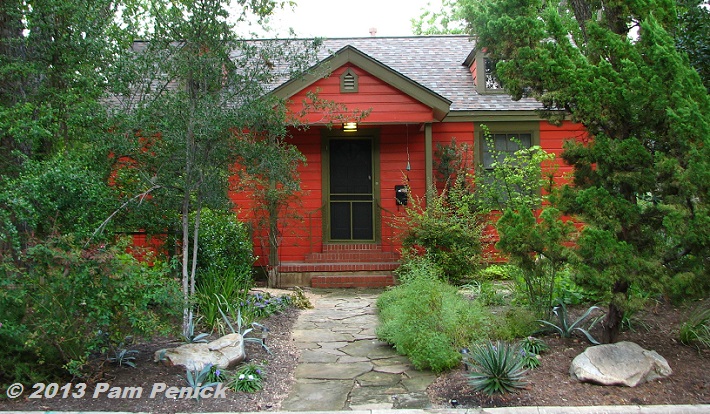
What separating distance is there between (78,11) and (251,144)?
91.8 inches

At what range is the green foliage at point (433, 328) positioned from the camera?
15.8ft

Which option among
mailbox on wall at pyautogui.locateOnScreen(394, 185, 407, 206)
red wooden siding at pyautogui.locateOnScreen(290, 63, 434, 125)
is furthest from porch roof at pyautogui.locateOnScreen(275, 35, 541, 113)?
mailbox on wall at pyautogui.locateOnScreen(394, 185, 407, 206)

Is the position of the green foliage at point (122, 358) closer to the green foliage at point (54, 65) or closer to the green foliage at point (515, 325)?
the green foliage at point (54, 65)

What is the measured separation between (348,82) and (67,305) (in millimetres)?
6950

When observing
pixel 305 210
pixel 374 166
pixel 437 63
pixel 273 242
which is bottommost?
pixel 273 242

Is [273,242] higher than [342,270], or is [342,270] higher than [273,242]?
[273,242]

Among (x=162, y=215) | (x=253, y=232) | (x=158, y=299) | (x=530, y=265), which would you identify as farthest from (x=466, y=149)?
(x=158, y=299)

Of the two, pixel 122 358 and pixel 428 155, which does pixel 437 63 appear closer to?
pixel 428 155

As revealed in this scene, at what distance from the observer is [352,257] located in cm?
1051

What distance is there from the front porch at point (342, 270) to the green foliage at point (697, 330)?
209 inches

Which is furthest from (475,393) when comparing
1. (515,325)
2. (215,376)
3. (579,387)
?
(215,376)

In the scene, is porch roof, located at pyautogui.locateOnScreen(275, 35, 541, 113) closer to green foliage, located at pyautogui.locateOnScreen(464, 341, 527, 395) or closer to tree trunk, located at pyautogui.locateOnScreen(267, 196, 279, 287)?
tree trunk, located at pyautogui.locateOnScreen(267, 196, 279, 287)

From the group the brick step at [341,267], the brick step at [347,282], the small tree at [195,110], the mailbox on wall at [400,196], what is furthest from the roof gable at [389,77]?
the small tree at [195,110]

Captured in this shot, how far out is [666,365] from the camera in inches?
175
